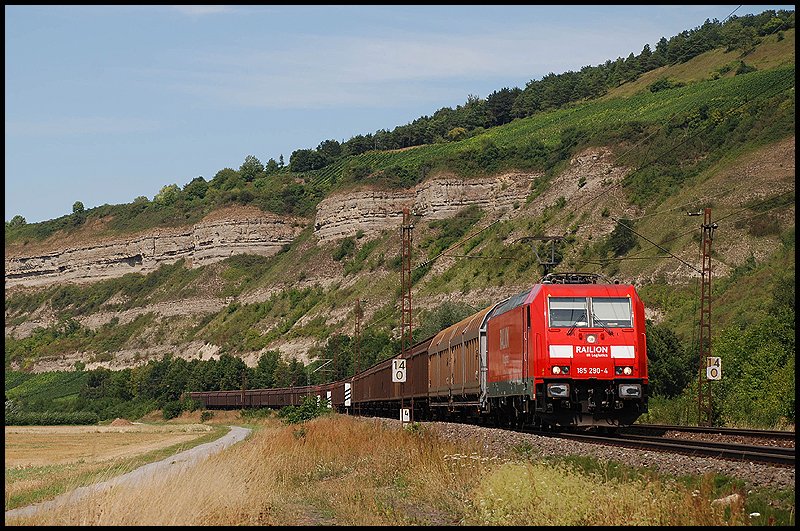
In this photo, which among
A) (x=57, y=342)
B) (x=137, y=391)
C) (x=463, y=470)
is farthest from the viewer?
(x=57, y=342)

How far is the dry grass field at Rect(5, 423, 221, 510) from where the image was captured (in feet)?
88.6

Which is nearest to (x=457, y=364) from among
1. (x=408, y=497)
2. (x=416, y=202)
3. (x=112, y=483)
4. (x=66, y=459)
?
(x=112, y=483)

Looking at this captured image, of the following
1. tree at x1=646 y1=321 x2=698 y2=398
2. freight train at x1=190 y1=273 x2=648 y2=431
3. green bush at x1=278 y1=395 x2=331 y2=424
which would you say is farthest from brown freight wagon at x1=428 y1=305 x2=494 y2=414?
tree at x1=646 y1=321 x2=698 y2=398

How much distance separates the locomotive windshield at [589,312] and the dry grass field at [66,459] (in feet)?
36.3

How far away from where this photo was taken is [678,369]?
5762 centimetres

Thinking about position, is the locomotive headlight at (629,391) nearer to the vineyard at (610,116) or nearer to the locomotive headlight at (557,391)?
the locomotive headlight at (557,391)

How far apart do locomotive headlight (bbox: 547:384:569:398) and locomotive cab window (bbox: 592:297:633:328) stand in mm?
1779

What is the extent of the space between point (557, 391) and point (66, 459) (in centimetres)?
3022

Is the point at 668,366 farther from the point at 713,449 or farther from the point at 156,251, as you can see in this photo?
the point at 156,251

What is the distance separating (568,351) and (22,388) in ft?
439

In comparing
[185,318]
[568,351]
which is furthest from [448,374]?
[185,318]

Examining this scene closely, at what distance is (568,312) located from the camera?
25516mm

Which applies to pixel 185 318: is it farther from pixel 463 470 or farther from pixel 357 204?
pixel 463 470

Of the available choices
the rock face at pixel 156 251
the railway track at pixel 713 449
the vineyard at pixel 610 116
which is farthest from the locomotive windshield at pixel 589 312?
the rock face at pixel 156 251
